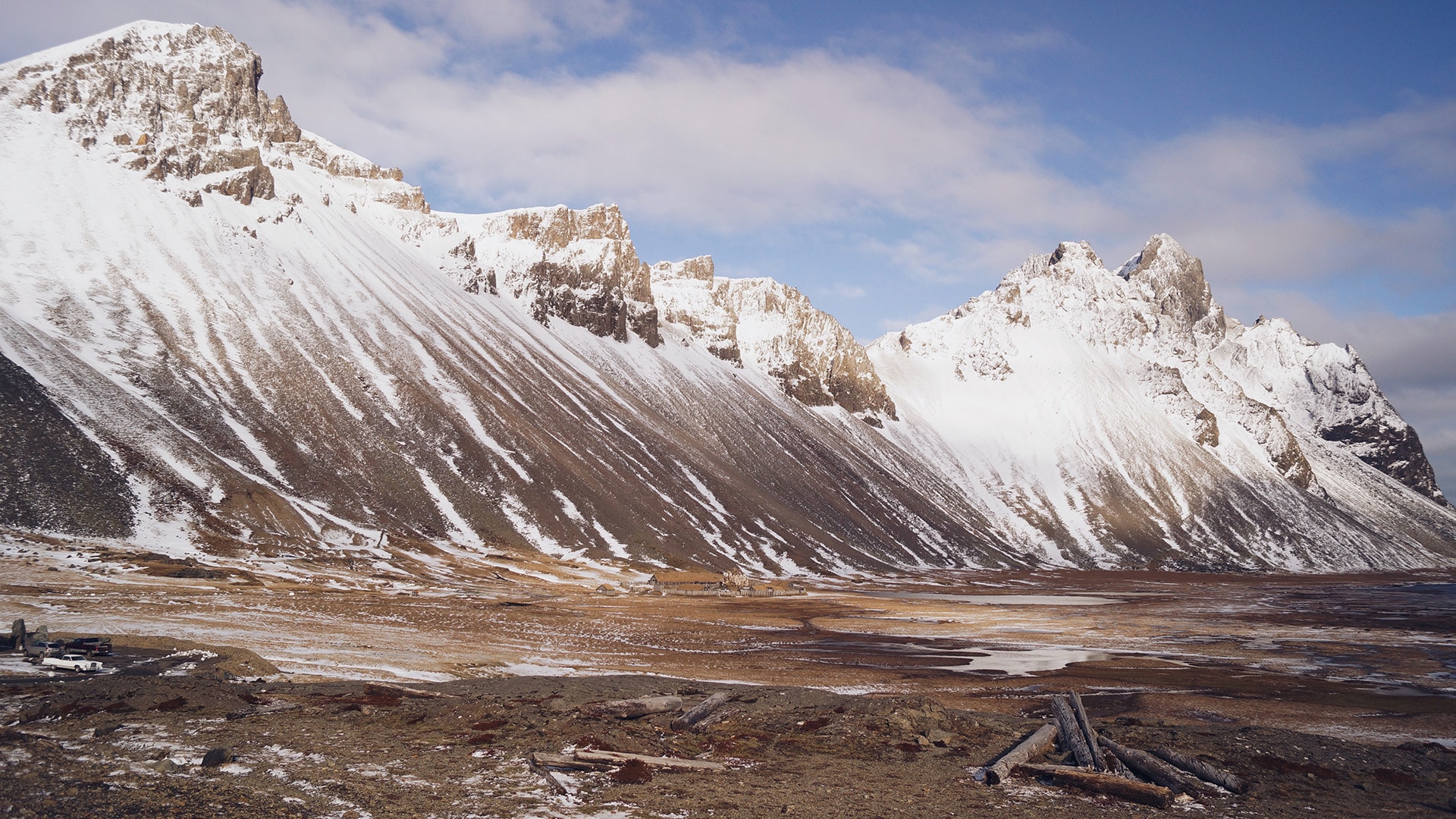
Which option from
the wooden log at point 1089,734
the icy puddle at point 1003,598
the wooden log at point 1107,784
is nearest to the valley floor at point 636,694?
the wooden log at point 1107,784

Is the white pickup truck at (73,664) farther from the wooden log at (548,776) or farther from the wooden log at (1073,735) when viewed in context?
the wooden log at (1073,735)

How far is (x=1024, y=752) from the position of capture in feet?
59.2

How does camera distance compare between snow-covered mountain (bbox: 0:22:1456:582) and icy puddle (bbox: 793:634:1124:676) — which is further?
snow-covered mountain (bbox: 0:22:1456:582)

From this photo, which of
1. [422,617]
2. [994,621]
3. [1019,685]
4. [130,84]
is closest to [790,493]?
[994,621]

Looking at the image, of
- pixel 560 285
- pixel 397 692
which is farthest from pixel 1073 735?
pixel 560 285

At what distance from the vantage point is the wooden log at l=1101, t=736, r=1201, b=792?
16516 mm

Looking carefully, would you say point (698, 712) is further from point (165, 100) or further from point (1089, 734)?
point (165, 100)

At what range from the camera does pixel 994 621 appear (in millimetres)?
63312

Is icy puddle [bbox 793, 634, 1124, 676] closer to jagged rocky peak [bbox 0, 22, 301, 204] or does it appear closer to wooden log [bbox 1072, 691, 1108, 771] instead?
wooden log [bbox 1072, 691, 1108, 771]

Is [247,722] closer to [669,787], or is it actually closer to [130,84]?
[669,787]

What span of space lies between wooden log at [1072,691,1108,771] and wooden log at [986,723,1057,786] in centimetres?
71

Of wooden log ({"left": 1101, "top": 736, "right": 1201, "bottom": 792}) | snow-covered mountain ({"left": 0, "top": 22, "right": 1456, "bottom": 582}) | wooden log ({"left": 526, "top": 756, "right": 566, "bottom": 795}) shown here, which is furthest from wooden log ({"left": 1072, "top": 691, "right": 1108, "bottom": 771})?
snow-covered mountain ({"left": 0, "top": 22, "right": 1456, "bottom": 582})

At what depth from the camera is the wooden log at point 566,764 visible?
16.3 m

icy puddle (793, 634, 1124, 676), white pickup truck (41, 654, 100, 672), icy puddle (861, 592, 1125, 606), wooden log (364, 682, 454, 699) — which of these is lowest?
icy puddle (861, 592, 1125, 606)
